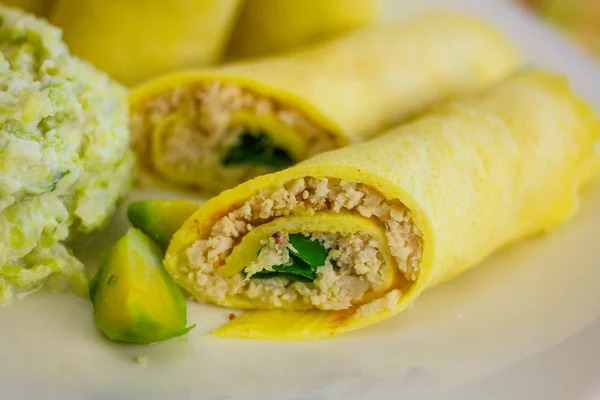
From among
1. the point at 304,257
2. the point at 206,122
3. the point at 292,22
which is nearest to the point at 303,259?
the point at 304,257

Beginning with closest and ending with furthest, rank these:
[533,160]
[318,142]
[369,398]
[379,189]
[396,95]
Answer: [369,398], [379,189], [533,160], [318,142], [396,95]

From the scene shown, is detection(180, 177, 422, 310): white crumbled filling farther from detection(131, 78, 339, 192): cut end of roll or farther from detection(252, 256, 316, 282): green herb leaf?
detection(131, 78, 339, 192): cut end of roll

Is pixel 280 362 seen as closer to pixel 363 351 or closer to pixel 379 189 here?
pixel 363 351

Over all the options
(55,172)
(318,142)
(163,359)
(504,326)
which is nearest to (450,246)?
(504,326)

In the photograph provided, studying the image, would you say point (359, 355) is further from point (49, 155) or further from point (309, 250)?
point (49, 155)

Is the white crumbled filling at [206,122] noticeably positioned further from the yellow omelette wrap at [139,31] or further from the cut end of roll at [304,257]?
the cut end of roll at [304,257]
